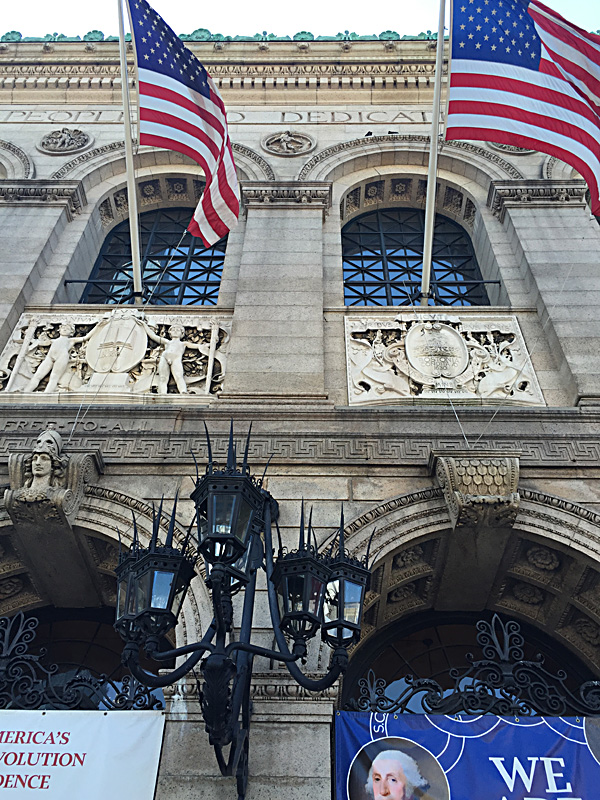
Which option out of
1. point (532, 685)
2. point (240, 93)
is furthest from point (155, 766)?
point (240, 93)

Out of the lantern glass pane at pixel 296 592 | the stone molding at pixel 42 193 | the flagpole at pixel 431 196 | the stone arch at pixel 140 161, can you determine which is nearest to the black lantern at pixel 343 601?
the lantern glass pane at pixel 296 592

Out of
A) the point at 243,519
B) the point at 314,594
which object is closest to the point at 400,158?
the point at 243,519

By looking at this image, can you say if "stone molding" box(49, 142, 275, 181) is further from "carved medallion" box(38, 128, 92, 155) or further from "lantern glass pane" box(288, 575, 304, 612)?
"lantern glass pane" box(288, 575, 304, 612)

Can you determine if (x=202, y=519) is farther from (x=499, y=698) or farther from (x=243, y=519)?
(x=499, y=698)

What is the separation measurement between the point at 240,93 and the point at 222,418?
11812 millimetres

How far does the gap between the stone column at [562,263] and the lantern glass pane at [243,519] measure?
21.9 feet

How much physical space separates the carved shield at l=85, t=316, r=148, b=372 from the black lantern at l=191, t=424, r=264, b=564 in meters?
6.05

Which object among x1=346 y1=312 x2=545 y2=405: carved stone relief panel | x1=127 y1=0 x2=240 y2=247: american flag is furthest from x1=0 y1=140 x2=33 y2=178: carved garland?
x1=346 y1=312 x2=545 y2=405: carved stone relief panel

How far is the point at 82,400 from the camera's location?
39.3ft

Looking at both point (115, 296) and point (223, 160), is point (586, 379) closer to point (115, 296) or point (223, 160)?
point (223, 160)

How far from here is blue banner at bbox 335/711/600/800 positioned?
745cm

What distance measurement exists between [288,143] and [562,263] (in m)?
7.33

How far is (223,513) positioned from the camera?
669 cm

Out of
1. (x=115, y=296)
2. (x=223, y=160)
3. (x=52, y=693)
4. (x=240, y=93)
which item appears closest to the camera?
(x=52, y=693)
